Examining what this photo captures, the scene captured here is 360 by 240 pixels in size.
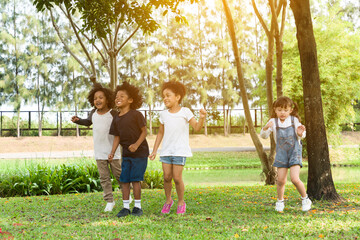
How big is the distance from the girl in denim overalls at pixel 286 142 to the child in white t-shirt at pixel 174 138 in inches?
39.8

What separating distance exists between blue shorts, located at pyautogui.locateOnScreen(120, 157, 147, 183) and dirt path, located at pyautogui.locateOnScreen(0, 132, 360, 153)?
22.9 meters

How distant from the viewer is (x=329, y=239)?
12.3ft

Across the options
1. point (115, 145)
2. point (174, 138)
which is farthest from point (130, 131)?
point (174, 138)

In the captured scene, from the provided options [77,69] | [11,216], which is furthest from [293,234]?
[77,69]

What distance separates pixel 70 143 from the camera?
28.8m

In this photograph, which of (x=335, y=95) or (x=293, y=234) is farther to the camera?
(x=335, y=95)

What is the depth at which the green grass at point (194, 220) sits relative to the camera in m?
3.95

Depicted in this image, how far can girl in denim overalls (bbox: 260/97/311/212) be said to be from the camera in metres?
4.96

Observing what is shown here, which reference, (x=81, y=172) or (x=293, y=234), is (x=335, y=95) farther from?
(x=293, y=234)

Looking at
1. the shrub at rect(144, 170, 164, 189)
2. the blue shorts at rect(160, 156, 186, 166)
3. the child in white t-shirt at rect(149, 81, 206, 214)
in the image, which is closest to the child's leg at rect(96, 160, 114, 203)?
the child in white t-shirt at rect(149, 81, 206, 214)

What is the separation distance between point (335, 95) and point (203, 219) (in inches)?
720

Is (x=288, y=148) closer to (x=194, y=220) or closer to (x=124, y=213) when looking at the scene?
(x=194, y=220)

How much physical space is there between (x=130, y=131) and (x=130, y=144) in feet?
0.53

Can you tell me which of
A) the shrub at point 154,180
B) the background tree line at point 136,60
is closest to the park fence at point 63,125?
the background tree line at point 136,60
